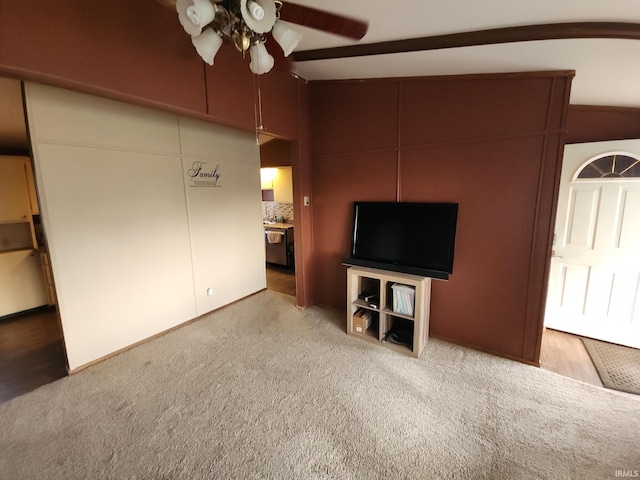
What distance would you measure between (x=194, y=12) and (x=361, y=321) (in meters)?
2.72

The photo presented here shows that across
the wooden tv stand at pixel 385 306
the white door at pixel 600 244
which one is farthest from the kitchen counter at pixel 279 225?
the white door at pixel 600 244

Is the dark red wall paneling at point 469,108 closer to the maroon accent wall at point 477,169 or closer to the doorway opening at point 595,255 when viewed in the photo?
the maroon accent wall at point 477,169

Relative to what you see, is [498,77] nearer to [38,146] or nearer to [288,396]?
[288,396]

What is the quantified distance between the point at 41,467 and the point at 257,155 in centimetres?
352

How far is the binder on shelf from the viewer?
8.47 ft

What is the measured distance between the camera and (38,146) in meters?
2.08

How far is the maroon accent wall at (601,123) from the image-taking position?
9.23ft

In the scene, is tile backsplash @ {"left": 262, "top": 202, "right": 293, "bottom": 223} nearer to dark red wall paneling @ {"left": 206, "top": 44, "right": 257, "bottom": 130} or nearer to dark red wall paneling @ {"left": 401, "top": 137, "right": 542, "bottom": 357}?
dark red wall paneling @ {"left": 206, "top": 44, "right": 257, "bottom": 130}

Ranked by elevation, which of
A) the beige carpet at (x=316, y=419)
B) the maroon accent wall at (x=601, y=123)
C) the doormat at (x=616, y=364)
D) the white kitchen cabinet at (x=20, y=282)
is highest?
the maroon accent wall at (x=601, y=123)

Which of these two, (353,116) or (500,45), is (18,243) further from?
(500,45)

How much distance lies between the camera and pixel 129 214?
264cm

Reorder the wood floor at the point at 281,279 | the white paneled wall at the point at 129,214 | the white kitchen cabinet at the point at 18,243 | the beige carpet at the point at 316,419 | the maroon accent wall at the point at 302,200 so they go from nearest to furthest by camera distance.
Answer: the beige carpet at the point at 316,419 < the white paneled wall at the point at 129,214 < the maroon accent wall at the point at 302,200 < the white kitchen cabinet at the point at 18,243 < the wood floor at the point at 281,279

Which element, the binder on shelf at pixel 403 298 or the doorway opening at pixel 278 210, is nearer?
the binder on shelf at pixel 403 298

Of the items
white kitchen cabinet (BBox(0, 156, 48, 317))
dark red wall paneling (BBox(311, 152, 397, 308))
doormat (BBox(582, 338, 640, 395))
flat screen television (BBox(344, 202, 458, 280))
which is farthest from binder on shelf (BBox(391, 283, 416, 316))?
white kitchen cabinet (BBox(0, 156, 48, 317))
